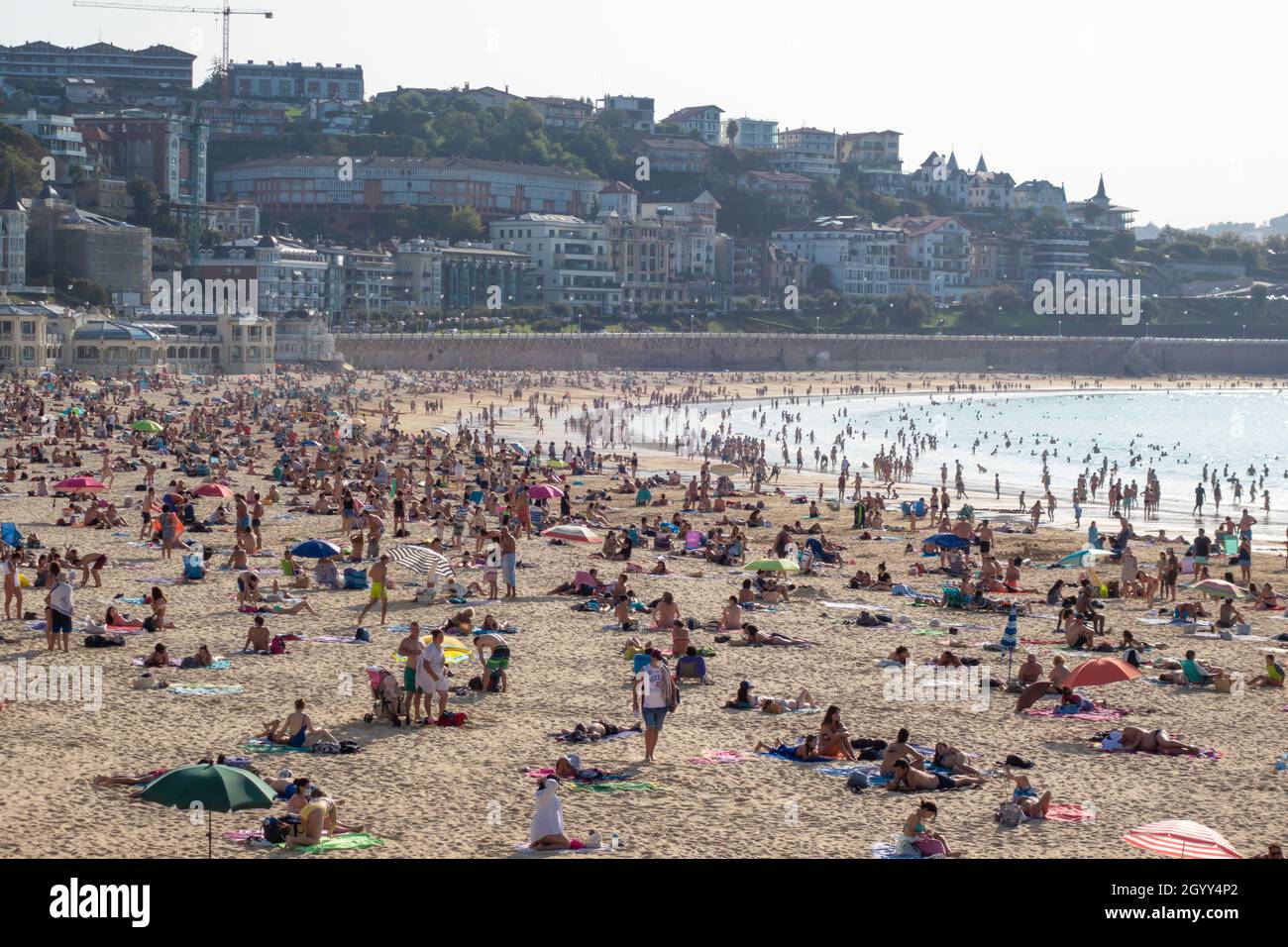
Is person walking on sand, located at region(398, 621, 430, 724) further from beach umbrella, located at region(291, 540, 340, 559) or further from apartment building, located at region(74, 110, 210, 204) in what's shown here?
apartment building, located at region(74, 110, 210, 204)

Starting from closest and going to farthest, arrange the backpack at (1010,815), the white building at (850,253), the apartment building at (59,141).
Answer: the backpack at (1010,815) < the apartment building at (59,141) < the white building at (850,253)

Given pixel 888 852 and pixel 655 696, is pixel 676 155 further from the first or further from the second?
pixel 888 852

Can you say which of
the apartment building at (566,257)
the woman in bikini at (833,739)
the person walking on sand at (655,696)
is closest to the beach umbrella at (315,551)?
the person walking on sand at (655,696)

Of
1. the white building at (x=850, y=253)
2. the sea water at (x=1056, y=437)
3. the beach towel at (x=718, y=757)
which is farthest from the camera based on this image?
the white building at (x=850, y=253)

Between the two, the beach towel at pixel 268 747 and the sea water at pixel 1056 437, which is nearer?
the beach towel at pixel 268 747

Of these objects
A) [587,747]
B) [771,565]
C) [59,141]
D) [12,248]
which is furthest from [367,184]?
[587,747]

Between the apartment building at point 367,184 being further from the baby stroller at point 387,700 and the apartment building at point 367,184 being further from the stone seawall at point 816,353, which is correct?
the baby stroller at point 387,700

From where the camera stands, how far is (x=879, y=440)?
56.1m

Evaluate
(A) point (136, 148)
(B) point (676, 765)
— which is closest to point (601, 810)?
(B) point (676, 765)

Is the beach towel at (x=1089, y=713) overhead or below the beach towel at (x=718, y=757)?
below

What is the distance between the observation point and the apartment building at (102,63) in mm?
124812

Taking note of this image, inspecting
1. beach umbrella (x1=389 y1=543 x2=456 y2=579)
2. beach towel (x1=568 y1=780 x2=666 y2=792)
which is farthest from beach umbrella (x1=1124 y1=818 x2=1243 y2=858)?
beach umbrella (x1=389 y1=543 x2=456 y2=579)

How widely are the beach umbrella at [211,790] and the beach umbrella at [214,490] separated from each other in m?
15.5

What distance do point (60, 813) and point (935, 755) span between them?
5.86 metres
